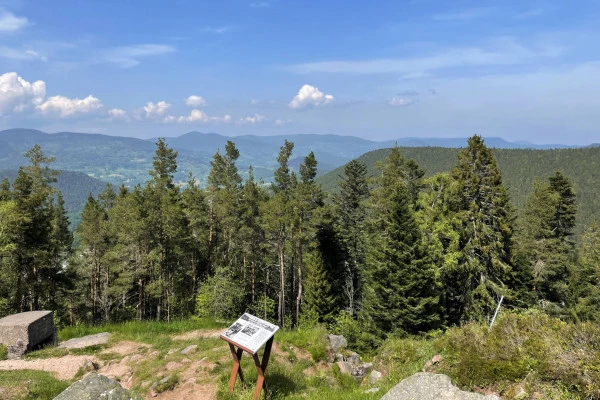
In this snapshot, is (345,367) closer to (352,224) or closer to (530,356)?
(530,356)

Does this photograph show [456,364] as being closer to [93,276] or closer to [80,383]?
[80,383]

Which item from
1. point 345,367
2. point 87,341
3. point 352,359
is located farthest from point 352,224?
point 87,341

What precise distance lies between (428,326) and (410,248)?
637cm

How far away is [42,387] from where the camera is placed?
31.0 feet

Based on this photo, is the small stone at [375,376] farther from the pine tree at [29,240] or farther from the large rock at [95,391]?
the pine tree at [29,240]

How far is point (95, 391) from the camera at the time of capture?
252 inches

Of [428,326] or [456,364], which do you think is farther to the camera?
[428,326]

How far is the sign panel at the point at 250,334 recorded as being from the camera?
25.6ft

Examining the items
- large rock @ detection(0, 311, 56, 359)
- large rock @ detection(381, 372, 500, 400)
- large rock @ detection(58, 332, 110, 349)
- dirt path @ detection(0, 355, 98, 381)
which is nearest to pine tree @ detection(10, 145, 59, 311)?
large rock @ detection(0, 311, 56, 359)

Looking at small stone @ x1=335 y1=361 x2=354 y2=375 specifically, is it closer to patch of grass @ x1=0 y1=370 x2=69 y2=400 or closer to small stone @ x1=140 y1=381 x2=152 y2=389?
small stone @ x1=140 y1=381 x2=152 y2=389

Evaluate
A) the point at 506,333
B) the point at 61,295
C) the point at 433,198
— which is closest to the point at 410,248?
the point at 433,198

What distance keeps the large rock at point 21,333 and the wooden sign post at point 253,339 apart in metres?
9.39

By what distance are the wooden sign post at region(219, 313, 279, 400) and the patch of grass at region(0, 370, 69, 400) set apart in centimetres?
504

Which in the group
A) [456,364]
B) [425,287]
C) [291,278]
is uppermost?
[456,364]
